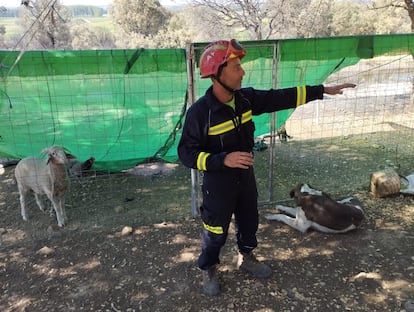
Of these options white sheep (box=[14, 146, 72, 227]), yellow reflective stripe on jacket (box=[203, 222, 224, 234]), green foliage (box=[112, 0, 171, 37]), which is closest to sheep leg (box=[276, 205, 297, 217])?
yellow reflective stripe on jacket (box=[203, 222, 224, 234])

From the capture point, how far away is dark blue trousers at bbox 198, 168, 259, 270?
9.23ft

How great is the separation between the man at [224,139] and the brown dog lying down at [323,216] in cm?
118

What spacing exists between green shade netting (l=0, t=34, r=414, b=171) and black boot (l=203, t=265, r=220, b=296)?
243 cm

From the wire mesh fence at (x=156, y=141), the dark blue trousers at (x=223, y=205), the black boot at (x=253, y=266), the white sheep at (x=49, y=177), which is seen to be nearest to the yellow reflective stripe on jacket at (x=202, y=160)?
the dark blue trousers at (x=223, y=205)

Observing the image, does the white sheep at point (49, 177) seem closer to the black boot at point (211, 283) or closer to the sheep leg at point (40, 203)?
the sheep leg at point (40, 203)

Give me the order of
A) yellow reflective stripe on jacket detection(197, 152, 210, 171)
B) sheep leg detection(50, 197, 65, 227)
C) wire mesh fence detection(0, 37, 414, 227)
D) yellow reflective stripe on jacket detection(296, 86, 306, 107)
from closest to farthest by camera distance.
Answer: yellow reflective stripe on jacket detection(197, 152, 210, 171), yellow reflective stripe on jacket detection(296, 86, 306, 107), sheep leg detection(50, 197, 65, 227), wire mesh fence detection(0, 37, 414, 227)

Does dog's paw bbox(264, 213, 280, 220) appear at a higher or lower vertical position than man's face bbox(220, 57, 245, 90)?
lower

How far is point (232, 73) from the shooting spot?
2553 mm

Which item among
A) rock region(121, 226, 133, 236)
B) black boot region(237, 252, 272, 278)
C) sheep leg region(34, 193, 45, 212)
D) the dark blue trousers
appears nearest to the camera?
the dark blue trousers

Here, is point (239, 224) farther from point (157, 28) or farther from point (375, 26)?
→ point (157, 28)

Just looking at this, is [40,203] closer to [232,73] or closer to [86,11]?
[232,73]

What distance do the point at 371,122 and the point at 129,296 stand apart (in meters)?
7.89

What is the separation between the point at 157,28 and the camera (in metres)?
38.0

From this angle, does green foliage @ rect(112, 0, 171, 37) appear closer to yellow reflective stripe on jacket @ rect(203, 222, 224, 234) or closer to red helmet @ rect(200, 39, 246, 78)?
red helmet @ rect(200, 39, 246, 78)
